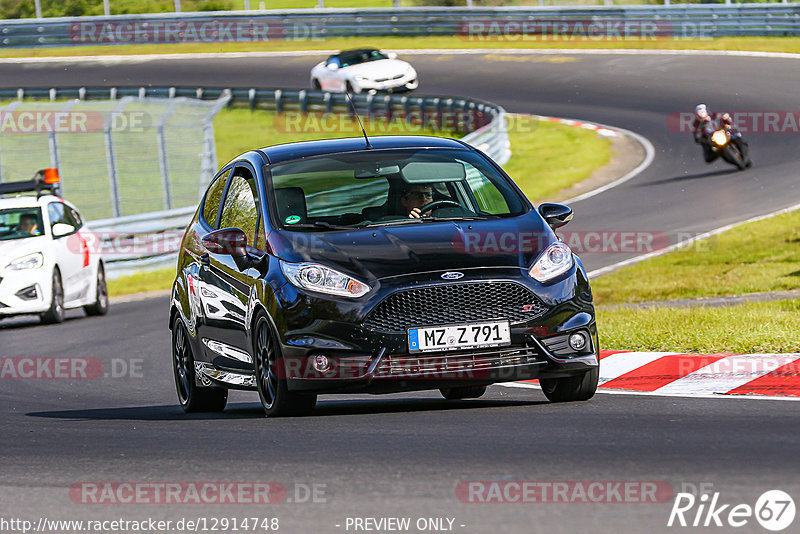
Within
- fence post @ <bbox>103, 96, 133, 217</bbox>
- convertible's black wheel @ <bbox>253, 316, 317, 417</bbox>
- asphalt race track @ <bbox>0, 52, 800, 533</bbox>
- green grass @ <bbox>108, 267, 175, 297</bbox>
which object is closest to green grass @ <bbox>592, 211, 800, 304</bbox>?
asphalt race track @ <bbox>0, 52, 800, 533</bbox>

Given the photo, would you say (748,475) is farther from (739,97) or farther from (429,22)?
(429,22)

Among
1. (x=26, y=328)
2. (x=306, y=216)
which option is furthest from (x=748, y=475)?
(x=26, y=328)

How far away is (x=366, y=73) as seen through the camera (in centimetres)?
4228

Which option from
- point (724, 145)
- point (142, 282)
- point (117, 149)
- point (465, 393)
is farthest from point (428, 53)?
point (465, 393)

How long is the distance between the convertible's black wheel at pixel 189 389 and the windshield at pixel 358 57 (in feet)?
112

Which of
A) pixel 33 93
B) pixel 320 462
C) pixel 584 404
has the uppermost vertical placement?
pixel 320 462

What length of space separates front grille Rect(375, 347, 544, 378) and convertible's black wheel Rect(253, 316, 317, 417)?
0.58 meters

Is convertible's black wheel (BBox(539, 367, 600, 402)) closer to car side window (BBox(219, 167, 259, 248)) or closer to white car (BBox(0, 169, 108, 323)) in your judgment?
car side window (BBox(219, 167, 259, 248))

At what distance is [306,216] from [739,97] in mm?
28263

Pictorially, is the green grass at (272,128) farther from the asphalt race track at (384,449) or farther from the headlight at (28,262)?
the asphalt race track at (384,449)

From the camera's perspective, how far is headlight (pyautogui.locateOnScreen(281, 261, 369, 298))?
758 centimetres

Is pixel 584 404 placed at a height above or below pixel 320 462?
below

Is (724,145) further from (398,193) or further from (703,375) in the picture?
(398,193)

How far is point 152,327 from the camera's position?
1698cm
